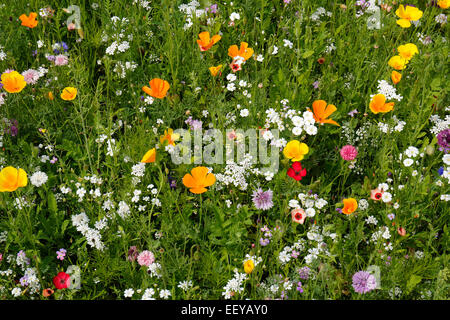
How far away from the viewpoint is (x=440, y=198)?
8.12 ft

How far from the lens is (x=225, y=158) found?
8.89 feet

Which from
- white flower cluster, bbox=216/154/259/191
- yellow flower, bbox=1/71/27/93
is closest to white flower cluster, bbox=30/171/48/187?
yellow flower, bbox=1/71/27/93

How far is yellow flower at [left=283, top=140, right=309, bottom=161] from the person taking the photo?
2512 mm

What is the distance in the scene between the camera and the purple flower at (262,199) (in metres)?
2.47

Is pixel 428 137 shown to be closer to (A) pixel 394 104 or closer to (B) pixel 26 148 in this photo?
(A) pixel 394 104

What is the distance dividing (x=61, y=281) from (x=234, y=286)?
82 cm

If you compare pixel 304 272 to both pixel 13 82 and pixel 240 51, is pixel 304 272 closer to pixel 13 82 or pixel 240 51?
pixel 240 51

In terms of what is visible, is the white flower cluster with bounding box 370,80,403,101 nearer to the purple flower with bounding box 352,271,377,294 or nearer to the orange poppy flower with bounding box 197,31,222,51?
the orange poppy flower with bounding box 197,31,222,51

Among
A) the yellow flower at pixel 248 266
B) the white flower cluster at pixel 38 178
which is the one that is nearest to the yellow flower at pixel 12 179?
the white flower cluster at pixel 38 178

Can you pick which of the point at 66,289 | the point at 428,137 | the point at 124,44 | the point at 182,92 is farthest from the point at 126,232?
the point at 428,137

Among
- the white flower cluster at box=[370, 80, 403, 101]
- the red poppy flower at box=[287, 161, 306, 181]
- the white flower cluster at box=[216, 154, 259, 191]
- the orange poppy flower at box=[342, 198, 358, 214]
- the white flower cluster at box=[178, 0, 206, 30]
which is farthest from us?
the white flower cluster at box=[178, 0, 206, 30]

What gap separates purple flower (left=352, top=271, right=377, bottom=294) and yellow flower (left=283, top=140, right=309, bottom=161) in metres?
0.68

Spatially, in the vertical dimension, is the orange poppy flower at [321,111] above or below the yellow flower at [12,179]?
above

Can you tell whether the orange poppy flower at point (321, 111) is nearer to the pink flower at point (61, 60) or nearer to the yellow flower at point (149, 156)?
the yellow flower at point (149, 156)
